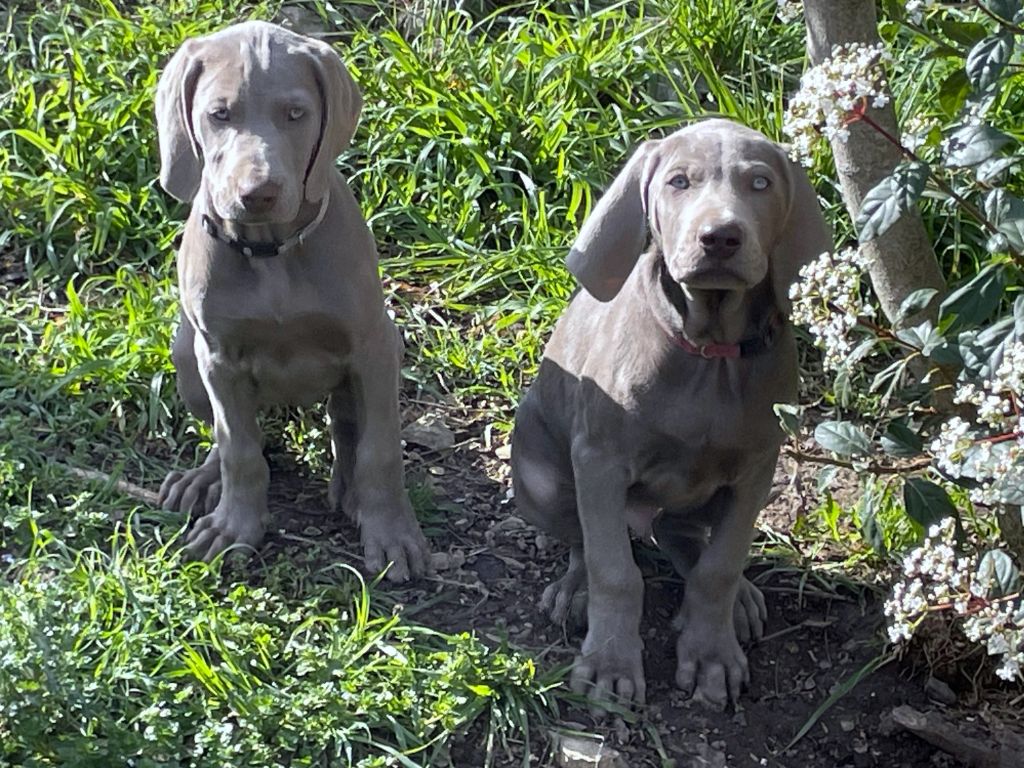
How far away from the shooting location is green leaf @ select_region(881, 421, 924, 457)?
3465 millimetres

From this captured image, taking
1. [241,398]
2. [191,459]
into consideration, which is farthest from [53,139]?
[241,398]

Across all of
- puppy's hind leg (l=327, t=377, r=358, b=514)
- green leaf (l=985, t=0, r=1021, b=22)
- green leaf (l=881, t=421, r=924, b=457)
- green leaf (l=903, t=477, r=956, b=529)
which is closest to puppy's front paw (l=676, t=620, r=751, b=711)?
green leaf (l=903, t=477, r=956, b=529)

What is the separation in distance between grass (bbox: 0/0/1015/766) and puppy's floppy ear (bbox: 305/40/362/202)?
1.06 metres

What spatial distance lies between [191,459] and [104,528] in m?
0.47

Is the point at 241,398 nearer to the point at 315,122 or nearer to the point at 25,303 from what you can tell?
the point at 315,122

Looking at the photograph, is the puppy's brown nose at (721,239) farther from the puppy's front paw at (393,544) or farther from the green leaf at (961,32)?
the puppy's front paw at (393,544)

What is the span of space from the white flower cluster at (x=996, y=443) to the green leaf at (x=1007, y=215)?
223 millimetres

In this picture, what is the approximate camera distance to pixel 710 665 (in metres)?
4.24

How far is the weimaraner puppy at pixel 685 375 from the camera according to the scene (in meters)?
3.81

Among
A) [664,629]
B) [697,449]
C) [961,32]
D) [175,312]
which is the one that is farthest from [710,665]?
[175,312]

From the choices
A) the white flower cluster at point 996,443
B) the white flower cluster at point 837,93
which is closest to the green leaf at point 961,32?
the white flower cluster at point 837,93

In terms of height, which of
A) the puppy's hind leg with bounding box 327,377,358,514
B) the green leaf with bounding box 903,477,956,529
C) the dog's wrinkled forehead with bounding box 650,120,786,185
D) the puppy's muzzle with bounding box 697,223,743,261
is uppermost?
the dog's wrinkled forehead with bounding box 650,120,786,185

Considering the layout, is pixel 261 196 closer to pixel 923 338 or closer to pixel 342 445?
pixel 342 445

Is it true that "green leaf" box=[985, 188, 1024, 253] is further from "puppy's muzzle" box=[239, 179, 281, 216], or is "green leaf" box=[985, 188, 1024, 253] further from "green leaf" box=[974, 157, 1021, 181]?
"puppy's muzzle" box=[239, 179, 281, 216]
